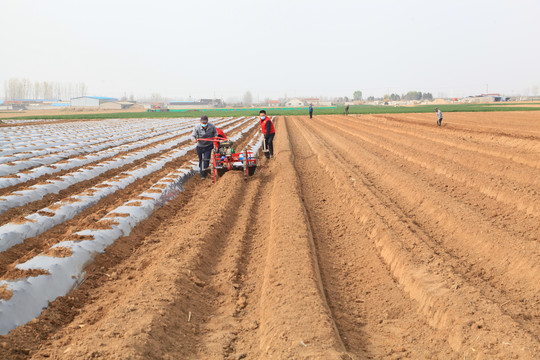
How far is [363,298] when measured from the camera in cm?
500

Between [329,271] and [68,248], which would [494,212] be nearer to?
[329,271]

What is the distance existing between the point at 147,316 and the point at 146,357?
68 centimetres

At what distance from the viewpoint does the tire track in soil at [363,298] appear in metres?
3.96

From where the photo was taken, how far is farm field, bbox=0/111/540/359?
153 inches

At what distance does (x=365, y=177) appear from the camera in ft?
38.5

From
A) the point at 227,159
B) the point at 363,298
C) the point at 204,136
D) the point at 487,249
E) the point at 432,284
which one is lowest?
the point at 363,298

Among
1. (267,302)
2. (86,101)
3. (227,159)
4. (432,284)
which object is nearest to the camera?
(267,302)

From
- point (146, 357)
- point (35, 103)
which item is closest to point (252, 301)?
point (146, 357)

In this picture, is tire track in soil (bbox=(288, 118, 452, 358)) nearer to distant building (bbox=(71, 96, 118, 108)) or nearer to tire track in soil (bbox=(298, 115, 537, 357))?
tire track in soil (bbox=(298, 115, 537, 357))

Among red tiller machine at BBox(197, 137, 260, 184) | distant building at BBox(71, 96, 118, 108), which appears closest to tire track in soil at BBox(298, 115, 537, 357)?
red tiller machine at BBox(197, 137, 260, 184)

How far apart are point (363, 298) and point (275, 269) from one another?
111cm

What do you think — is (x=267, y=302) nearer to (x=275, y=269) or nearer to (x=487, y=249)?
(x=275, y=269)

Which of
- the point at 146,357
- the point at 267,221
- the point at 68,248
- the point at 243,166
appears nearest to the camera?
the point at 146,357

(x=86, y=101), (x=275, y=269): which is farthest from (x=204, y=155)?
(x=86, y=101)
